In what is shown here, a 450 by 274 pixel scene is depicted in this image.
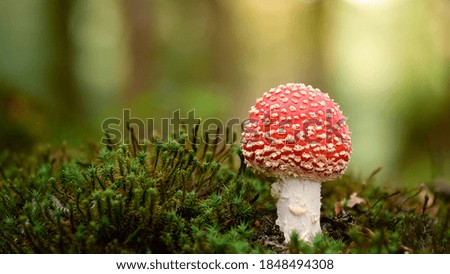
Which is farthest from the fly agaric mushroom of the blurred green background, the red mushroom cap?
the blurred green background

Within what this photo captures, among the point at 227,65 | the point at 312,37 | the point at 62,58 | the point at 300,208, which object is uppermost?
the point at 312,37

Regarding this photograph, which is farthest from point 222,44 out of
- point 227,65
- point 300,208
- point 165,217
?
point 165,217

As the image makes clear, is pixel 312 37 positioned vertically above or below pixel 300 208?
above

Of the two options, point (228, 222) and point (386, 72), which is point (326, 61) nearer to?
point (386, 72)

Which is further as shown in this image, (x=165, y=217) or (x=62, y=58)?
(x=62, y=58)

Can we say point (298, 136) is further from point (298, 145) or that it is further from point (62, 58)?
point (62, 58)

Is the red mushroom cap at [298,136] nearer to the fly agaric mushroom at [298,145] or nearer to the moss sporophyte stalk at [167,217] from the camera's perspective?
the fly agaric mushroom at [298,145]

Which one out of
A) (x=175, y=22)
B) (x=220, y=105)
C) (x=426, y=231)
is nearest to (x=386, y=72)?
(x=220, y=105)
